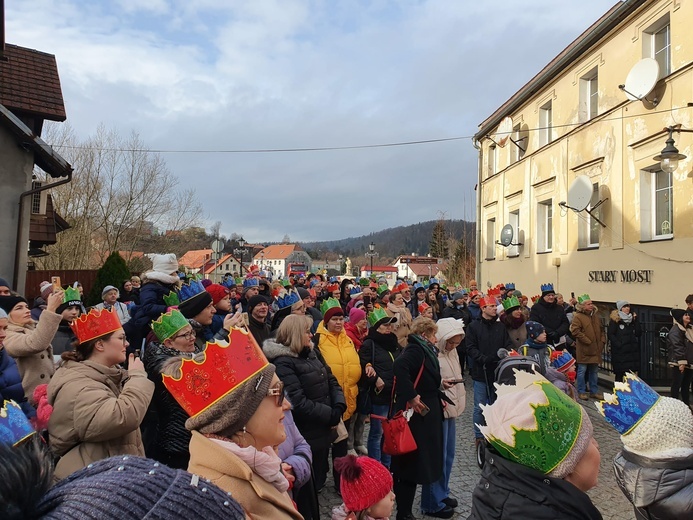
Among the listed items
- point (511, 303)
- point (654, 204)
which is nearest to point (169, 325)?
point (511, 303)

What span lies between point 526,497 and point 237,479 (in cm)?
108

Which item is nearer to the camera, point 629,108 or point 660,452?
point 660,452

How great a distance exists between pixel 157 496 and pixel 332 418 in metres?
3.40

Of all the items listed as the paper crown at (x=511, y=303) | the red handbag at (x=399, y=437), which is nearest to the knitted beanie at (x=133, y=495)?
the red handbag at (x=399, y=437)

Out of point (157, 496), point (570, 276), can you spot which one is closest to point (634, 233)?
point (570, 276)

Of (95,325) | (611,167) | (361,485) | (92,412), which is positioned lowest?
(361,485)

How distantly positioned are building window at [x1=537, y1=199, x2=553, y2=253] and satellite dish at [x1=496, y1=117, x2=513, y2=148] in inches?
125

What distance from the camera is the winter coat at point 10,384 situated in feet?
11.2

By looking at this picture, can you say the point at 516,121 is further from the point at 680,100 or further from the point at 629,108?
the point at 680,100

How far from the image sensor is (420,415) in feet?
14.8

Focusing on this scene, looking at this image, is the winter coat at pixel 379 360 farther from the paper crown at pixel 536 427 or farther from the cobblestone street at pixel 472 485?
the paper crown at pixel 536 427

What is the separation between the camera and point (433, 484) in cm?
464

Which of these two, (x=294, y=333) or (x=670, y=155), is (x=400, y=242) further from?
(x=294, y=333)

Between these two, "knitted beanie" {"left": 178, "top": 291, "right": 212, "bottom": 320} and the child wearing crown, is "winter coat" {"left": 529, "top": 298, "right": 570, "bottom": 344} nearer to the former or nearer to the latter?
"knitted beanie" {"left": 178, "top": 291, "right": 212, "bottom": 320}
